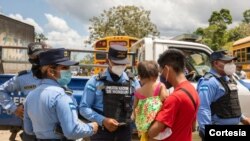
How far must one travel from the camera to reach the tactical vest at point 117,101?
397 centimetres

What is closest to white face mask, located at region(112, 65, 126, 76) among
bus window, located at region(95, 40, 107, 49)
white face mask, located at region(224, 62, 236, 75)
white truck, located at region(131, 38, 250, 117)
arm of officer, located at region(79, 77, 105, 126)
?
arm of officer, located at region(79, 77, 105, 126)

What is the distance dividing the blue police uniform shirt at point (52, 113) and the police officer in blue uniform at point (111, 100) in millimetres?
889

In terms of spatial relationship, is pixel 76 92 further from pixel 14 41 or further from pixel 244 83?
pixel 14 41

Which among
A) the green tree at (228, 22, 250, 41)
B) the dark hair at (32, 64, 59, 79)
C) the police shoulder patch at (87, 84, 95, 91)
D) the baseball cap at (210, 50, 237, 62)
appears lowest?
the police shoulder patch at (87, 84, 95, 91)

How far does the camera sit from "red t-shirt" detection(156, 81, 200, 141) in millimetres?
2826

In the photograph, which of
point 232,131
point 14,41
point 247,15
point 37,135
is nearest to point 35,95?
point 37,135

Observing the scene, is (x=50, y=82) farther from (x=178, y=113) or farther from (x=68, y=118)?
(x=178, y=113)

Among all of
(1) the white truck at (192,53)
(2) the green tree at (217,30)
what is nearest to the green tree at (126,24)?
(2) the green tree at (217,30)

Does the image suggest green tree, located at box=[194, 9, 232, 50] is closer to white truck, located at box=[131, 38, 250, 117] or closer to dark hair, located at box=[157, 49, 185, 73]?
white truck, located at box=[131, 38, 250, 117]

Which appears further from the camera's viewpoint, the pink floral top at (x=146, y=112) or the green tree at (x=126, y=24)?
the green tree at (x=126, y=24)

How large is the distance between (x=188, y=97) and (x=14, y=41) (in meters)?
12.7

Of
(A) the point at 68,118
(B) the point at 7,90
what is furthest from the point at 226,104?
(B) the point at 7,90

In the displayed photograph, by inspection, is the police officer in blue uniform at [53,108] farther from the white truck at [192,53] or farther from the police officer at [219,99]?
the white truck at [192,53]

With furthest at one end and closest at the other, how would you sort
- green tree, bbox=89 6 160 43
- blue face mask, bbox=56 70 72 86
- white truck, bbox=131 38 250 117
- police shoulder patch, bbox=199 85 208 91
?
green tree, bbox=89 6 160 43, white truck, bbox=131 38 250 117, police shoulder patch, bbox=199 85 208 91, blue face mask, bbox=56 70 72 86
